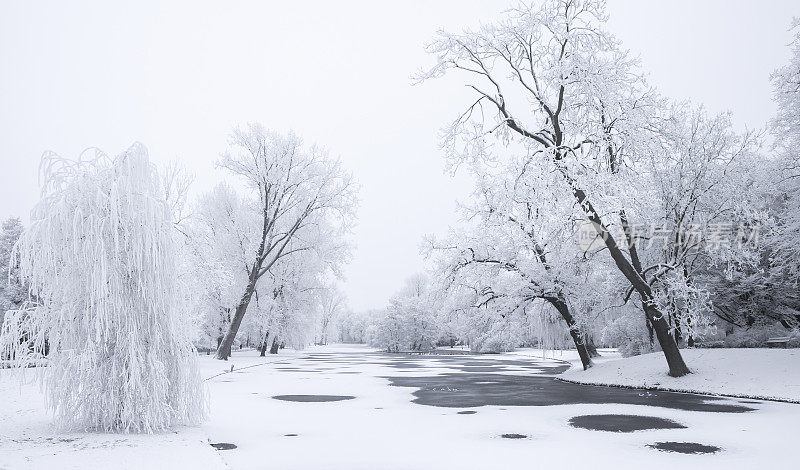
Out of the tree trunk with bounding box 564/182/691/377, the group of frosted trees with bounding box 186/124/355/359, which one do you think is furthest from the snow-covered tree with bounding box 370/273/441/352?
the tree trunk with bounding box 564/182/691/377

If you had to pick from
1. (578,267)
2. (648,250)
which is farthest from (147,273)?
(648,250)

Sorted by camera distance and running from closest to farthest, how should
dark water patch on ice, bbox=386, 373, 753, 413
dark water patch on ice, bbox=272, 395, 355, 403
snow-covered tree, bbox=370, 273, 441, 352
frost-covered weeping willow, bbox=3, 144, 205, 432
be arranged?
frost-covered weeping willow, bbox=3, 144, 205, 432
dark water patch on ice, bbox=386, 373, 753, 413
dark water patch on ice, bbox=272, 395, 355, 403
snow-covered tree, bbox=370, 273, 441, 352

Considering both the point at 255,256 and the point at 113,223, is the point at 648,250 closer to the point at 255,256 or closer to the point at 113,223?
the point at 113,223

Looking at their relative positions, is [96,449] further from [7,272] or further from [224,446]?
[7,272]

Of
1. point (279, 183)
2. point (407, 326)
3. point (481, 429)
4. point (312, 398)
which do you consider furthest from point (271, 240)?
point (407, 326)

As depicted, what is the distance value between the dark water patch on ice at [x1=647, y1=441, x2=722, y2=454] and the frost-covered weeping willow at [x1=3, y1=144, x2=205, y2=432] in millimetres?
7975

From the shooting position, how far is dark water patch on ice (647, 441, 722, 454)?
327 inches

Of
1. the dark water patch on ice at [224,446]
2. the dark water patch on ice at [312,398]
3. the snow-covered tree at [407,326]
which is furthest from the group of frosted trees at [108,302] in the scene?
the snow-covered tree at [407,326]

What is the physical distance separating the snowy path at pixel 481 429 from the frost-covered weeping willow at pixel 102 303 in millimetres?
1569

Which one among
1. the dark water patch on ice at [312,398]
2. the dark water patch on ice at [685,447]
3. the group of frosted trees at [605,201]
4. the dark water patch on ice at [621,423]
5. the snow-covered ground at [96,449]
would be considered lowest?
the dark water patch on ice at [621,423]

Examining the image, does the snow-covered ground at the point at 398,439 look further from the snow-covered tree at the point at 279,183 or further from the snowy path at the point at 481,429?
the snow-covered tree at the point at 279,183

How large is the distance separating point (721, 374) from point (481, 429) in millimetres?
11519

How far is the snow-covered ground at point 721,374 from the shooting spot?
15.9 m

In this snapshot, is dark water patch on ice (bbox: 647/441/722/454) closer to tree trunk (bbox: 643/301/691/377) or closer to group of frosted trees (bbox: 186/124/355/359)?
tree trunk (bbox: 643/301/691/377)
